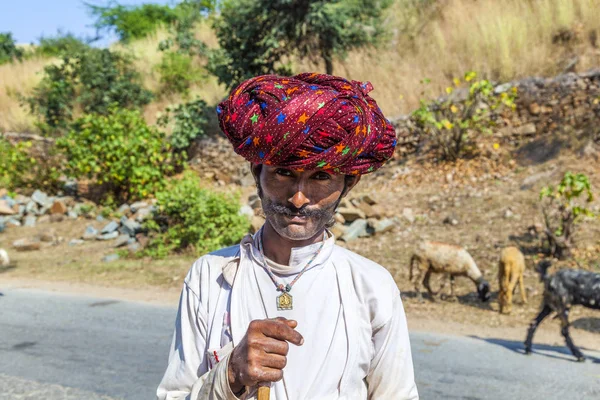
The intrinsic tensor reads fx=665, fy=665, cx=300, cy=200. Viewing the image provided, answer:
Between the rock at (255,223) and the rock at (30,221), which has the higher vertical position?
the rock at (30,221)

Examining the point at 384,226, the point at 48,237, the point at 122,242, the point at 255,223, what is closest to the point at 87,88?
the point at 48,237

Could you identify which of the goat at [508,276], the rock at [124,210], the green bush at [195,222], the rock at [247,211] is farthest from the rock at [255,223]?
the goat at [508,276]

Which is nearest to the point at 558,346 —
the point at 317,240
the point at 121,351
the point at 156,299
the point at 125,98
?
the point at 121,351

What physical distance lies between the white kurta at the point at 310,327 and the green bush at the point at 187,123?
16.5 m

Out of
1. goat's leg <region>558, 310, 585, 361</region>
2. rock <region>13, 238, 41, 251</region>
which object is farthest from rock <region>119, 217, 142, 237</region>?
goat's leg <region>558, 310, 585, 361</region>

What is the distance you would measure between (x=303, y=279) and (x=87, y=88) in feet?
70.1

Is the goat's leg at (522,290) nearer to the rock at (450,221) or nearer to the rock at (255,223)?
the rock at (450,221)

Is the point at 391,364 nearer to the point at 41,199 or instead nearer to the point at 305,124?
the point at 305,124

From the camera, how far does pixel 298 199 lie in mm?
1868

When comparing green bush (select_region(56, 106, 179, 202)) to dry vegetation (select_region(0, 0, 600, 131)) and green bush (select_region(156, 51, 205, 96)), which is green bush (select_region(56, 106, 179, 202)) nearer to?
dry vegetation (select_region(0, 0, 600, 131))

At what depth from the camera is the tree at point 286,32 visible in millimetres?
16969

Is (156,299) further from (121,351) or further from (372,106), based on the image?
(372,106)

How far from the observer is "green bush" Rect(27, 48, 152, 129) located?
21578 mm

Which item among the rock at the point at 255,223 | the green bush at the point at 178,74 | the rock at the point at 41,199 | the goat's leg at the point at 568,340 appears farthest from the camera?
the green bush at the point at 178,74
